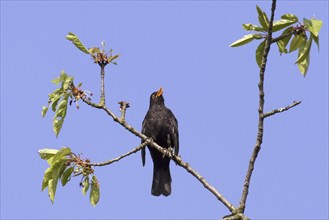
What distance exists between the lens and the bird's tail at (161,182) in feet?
26.1

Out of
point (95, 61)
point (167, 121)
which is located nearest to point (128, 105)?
point (95, 61)

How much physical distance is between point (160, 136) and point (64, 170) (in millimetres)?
3722

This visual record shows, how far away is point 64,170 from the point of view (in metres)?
4.04

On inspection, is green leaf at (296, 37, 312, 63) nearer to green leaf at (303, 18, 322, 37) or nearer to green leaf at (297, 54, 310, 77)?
green leaf at (297, 54, 310, 77)

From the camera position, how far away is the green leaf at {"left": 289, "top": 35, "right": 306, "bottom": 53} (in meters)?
3.62

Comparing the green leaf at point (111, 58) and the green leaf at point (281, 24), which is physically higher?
the green leaf at point (111, 58)

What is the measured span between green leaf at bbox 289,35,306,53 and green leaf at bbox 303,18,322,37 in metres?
A: 0.19

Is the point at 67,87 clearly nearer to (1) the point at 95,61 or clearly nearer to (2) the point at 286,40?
(1) the point at 95,61

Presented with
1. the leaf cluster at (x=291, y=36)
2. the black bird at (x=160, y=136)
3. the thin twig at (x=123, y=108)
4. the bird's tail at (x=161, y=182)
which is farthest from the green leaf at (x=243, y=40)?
the bird's tail at (x=161, y=182)

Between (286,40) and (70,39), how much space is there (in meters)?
1.43

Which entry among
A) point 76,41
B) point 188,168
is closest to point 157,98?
point 76,41

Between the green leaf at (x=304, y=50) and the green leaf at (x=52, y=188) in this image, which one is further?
the green leaf at (x=52, y=188)

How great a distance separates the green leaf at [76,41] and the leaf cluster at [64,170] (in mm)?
744

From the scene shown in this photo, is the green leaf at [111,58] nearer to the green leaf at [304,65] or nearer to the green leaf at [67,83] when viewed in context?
the green leaf at [67,83]
